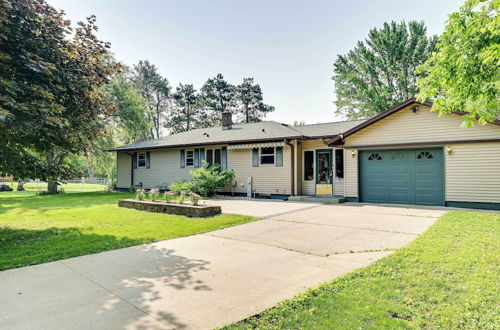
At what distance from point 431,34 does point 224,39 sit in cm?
1981

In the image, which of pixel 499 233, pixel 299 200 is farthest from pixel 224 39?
pixel 499 233

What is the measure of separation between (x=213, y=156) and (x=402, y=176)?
9.67 m

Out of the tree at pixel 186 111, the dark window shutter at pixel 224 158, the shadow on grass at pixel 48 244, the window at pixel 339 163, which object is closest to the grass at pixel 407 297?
the shadow on grass at pixel 48 244

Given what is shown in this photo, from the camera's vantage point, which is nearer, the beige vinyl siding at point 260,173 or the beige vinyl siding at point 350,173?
the beige vinyl siding at point 350,173

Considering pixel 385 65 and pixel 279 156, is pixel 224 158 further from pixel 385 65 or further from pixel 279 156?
pixel 385 65

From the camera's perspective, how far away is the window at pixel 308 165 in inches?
542

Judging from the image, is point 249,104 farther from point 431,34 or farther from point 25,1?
point 25,1

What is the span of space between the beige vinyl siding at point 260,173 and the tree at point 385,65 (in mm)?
16133

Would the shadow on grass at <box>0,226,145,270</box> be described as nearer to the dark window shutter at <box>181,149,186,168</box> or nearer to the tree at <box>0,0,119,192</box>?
Result: the tree at <box>0,0,119,192</box>

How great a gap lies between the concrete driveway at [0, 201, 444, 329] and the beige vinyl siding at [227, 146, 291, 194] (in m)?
7.18

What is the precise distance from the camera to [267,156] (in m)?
14.4

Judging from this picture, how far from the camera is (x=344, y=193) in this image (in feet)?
40.8

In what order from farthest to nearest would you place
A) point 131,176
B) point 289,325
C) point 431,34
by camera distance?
point 431,34, point 131,176, point 289,325

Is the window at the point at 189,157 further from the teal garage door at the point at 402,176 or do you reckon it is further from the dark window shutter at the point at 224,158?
the teal garage door at the point at 402,176
